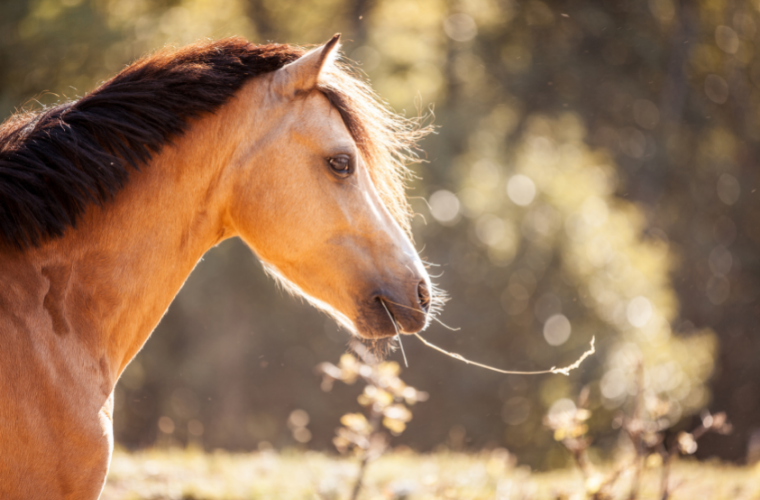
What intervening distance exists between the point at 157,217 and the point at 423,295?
1.04 meters

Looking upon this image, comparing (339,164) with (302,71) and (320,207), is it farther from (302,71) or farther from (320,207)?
(302,71)

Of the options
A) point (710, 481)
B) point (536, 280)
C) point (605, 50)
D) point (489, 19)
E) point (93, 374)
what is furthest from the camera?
point (605, 50)

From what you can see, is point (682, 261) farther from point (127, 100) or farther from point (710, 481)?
point (127, 100)

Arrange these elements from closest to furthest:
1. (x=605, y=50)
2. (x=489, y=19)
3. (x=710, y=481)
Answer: (x=710, y=481) < (x=489, y=19) < (x=605, y=50)

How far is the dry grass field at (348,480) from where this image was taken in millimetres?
3725

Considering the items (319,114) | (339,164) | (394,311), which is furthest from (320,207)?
(394,311)

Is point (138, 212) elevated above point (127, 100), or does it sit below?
below

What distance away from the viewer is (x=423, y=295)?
2.29m

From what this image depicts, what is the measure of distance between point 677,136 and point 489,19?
25.7ft

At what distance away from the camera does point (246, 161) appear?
217 cm

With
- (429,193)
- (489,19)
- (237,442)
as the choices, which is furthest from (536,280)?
(489,19)

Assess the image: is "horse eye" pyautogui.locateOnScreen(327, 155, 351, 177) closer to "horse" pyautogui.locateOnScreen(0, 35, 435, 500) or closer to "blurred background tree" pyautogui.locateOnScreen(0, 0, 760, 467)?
"horse" pyautogui.locateOnScreen(0, 35, 435, 500)

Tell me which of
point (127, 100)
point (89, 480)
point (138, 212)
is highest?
point (127, 100)

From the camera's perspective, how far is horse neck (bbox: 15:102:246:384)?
1.93m
